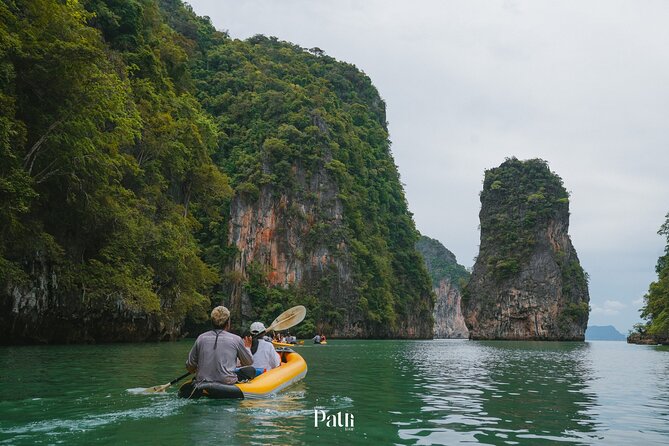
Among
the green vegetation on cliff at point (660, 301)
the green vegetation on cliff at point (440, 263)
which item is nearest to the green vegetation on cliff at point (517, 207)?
the green vegetation on cliff at point (660, 301)

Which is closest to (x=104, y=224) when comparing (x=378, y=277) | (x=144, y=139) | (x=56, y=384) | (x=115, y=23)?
(x=144, y=139)

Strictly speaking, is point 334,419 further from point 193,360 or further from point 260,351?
point 260,351

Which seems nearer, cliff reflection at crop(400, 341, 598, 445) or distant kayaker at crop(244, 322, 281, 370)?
cliff reflection at crop(400, 341, 598, 445)

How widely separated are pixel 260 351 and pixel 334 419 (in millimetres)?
3185

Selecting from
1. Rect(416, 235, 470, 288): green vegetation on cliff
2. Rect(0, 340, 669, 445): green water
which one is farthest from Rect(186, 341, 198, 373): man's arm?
Rect(416, 235, 470, 288): green vegetation on cliff

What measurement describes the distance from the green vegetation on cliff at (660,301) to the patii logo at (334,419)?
140 ft

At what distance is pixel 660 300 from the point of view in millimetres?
46125

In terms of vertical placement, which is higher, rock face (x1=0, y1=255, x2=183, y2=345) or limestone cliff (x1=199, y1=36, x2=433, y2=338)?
limestone cliff (x1=199, y1=36, x2=433, y2=338)

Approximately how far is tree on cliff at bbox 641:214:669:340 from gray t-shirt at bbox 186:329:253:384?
43459mm

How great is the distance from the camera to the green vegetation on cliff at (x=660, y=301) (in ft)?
143

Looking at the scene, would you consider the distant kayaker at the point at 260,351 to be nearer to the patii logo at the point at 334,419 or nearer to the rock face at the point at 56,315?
the patii logo at the point at 334,419

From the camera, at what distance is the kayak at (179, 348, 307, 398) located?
7.38 meters

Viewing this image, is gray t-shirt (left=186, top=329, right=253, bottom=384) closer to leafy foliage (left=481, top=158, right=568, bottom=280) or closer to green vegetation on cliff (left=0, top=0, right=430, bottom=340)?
green vegetation on cliff (left=0, top=0, right=430, bottom=340)

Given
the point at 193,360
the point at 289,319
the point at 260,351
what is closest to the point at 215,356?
the point at 193,360
